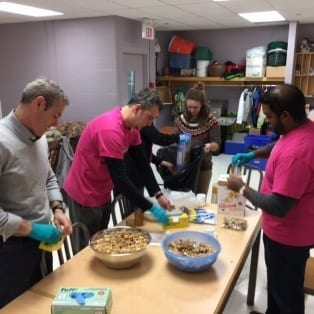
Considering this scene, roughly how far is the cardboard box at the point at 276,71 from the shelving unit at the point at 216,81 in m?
0.07

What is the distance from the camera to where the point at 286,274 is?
1.61m

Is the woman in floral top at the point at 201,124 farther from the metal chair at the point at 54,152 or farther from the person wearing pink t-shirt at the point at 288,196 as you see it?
the metal chair at the point at 54,152

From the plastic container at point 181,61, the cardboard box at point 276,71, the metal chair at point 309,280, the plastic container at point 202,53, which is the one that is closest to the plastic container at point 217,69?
the plastic container at point 202,53

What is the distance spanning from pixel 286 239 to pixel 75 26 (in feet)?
16.3

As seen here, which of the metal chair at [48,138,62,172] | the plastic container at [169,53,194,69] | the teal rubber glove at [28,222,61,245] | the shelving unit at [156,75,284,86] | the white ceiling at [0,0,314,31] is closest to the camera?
the teal rubber glove at [28,222,61,245]

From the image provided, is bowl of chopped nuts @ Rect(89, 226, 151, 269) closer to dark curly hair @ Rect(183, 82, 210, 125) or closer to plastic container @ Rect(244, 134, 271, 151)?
dark curly hair @ Rect(183, 82, 210, 125)


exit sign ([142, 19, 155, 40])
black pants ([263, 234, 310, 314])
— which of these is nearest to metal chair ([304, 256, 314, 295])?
black pants ([263, 234, 310, 314])

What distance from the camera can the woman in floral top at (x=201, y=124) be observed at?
292cm

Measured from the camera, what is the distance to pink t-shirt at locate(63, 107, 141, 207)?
1778 millimetres

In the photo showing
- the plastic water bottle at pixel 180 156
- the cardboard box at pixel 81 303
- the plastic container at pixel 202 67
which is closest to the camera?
the cardboard box at pixel 81 303

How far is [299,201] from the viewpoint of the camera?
4.93ft

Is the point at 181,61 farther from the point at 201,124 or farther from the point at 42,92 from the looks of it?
the point at 42,92

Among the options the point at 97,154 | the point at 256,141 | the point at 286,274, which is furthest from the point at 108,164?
the point at 256,141

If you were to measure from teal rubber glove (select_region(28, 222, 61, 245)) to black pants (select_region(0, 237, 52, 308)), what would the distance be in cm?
10
